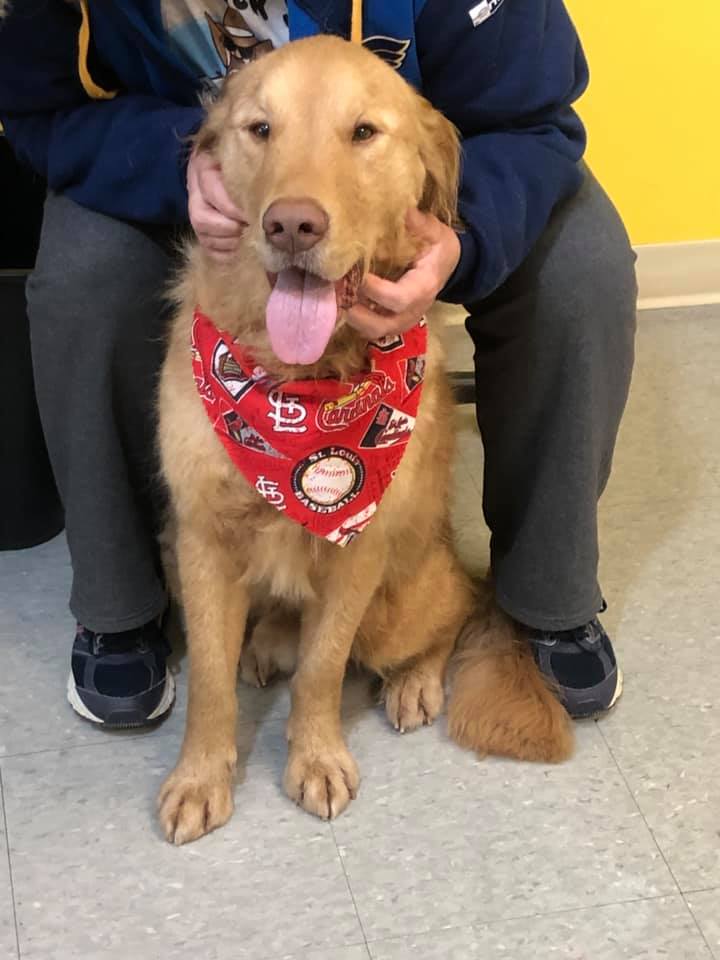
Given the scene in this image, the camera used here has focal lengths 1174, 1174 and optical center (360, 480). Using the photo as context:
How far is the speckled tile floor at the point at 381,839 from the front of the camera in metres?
1.40

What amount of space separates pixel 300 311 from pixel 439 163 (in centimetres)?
29

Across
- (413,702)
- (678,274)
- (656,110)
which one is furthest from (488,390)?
(678,274)

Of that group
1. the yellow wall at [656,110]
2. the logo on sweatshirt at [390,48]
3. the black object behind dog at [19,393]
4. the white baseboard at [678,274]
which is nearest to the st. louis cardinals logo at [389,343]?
the logo on sweatshirt at [390,48]

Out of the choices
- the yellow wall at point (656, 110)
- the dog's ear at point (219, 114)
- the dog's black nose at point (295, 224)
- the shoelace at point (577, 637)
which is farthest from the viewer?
the yellow wall at point (656, 110)

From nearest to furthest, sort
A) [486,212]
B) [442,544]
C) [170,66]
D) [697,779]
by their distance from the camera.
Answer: [486,212]
[170,66]
[697,779]
[442,544]

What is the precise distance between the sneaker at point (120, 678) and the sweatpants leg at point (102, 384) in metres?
0.05

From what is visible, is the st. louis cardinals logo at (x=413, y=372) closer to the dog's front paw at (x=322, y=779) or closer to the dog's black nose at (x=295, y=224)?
the dog's black nose at (x=295, y=224)

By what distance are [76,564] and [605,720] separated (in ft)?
2.62

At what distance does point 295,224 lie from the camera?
3.54 feet

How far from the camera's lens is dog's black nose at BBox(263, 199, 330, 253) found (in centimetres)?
108

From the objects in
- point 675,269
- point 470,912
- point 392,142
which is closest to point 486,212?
point 392,142

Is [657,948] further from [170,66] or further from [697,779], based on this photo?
[170,66]

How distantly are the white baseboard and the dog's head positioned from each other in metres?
1.57

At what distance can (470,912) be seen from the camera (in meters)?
1.44
